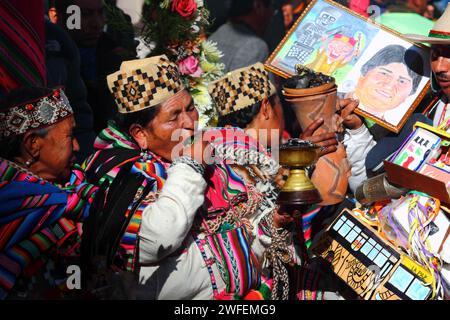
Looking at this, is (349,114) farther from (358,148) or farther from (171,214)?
(171,214)

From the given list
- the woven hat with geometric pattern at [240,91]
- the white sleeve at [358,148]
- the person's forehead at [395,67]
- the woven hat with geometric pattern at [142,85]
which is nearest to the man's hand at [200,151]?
the woven hat with geometric pattern at [142,85]

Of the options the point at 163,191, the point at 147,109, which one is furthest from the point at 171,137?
the point at 163,191

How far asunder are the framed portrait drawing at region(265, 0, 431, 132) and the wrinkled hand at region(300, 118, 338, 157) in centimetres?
47

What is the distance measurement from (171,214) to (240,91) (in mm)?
1390

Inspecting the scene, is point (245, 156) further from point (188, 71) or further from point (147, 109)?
point (188, 71)

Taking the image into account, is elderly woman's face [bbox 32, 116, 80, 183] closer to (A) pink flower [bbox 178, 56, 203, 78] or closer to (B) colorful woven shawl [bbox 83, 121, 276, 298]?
(B) colorful woven shawl [bbox 83, 121, 276, 298]

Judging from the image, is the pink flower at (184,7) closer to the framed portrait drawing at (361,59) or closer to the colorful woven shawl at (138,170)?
the framed portrait drawing at (361,59)

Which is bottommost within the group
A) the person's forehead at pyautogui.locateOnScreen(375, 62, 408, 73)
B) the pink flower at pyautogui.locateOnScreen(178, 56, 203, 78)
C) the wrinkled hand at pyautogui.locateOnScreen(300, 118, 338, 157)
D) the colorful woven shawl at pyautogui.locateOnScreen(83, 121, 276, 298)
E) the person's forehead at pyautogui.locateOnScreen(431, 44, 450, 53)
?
the pink flower at pyautogui.locateOnScreen(178, 56, 203, 78)

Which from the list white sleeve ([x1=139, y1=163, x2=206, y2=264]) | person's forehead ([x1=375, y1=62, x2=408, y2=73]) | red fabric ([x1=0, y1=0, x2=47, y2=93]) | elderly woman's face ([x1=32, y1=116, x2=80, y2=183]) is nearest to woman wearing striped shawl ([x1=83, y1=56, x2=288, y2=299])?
white sleeve ([x1=139, y1=163, x2=206, y2=264])

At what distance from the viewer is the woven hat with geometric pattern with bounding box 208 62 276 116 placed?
464 centimetres

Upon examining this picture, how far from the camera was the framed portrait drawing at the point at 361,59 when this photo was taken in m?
4.67

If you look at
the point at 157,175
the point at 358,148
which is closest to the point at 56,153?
the point at 157,175

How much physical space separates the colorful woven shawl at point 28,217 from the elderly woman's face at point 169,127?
63 centimetres

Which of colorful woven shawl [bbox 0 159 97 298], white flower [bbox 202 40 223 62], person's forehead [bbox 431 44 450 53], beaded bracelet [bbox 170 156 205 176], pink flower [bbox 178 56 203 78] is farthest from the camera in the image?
white flower [bbox 202 40 223 62]
